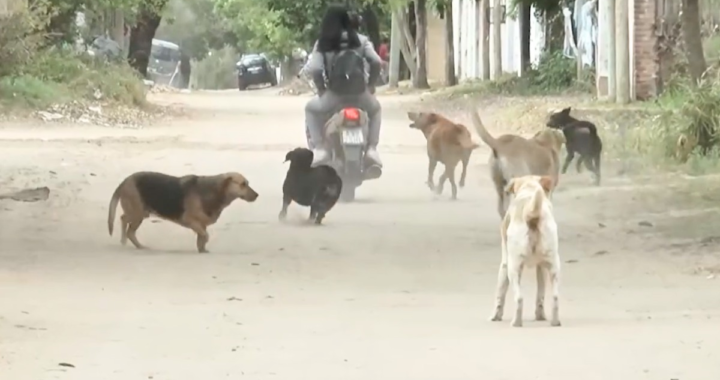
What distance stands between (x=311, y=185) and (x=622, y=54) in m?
13.0

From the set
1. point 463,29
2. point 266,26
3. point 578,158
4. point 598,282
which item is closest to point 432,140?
point 578,158

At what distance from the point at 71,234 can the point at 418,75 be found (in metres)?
33.7

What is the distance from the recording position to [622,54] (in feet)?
83.0

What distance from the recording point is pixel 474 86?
126ft

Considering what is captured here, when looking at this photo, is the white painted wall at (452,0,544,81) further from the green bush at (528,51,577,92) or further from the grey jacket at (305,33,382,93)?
the grey jacket at (305,33,382,93)

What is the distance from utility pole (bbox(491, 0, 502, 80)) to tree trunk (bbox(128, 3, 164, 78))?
9122 millimetres

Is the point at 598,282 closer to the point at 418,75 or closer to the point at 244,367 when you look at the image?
the point at 244,367

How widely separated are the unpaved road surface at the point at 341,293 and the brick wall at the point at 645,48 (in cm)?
827

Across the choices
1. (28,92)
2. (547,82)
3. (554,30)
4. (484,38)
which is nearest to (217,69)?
(484,38)

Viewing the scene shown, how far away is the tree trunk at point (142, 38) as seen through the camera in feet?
140

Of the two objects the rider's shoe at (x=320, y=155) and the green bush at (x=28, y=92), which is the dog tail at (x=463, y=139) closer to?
the rider's shoe at (x=320, y=155)

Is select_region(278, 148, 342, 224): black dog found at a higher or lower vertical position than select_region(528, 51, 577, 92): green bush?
higher

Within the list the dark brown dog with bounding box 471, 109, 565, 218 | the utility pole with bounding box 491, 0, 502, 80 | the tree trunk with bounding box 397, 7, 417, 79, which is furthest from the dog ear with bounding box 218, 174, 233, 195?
the tree trunk with bounding box 397, 7, 417, 79

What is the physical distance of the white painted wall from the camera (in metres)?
40.4
